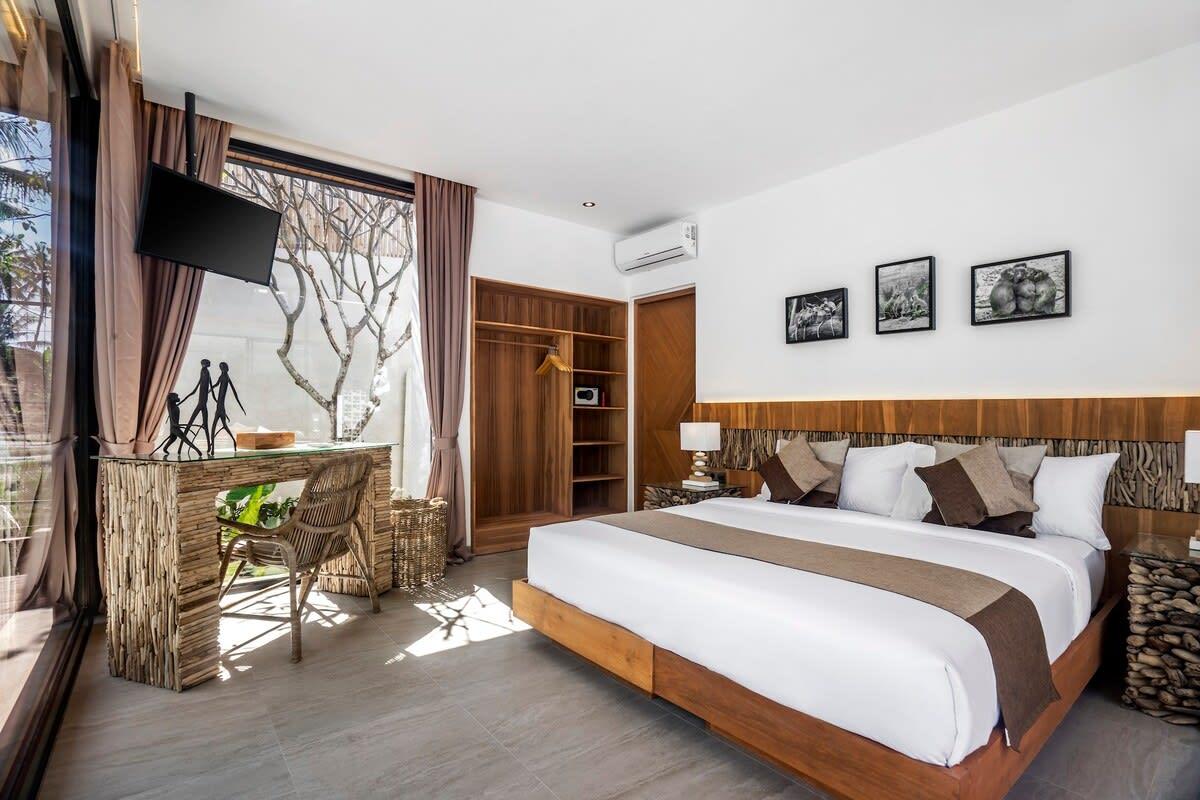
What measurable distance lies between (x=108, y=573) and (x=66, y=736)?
2.44 ft

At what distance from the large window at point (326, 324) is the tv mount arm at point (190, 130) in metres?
0.42

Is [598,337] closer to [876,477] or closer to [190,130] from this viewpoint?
[876,477]

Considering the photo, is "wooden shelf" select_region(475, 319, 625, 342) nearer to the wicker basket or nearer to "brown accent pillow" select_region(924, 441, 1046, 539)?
the wicker basket

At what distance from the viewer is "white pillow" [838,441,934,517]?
3484 mm

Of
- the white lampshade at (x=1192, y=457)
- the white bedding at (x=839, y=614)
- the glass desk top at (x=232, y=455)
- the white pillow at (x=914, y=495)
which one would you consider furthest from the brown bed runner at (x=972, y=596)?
the glass desk top at (x=232, y=455)

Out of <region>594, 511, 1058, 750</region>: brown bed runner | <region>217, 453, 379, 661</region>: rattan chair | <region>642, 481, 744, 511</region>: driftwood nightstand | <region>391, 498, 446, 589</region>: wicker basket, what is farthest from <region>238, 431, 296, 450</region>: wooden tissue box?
<region>642, 481, 744, 511</region>: driftwood nightstand

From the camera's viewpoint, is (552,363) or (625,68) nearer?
(625,68)

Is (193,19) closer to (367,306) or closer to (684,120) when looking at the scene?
(367,306)

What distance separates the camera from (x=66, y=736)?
7.25ft

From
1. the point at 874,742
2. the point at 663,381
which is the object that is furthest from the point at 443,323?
the point at 874,742

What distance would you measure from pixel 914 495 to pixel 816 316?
5.23ft

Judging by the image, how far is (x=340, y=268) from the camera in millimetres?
4426

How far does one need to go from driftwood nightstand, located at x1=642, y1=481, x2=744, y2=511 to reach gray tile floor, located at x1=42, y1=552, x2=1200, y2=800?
1842 millimetres

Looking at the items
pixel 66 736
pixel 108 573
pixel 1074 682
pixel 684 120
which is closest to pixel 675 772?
pixel 1074 682
